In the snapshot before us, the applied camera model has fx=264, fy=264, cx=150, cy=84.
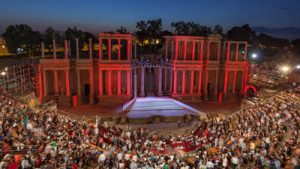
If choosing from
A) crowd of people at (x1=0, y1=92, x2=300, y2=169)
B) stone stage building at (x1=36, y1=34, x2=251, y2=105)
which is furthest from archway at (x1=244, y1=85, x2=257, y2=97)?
crowd of people at (x1=0, y1=92, x2=300, y2=169)

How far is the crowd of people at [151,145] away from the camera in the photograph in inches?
571

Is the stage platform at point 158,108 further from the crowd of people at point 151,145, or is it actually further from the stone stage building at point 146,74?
the crowd of people at point 151,145

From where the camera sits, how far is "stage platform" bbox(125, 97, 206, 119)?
104ft

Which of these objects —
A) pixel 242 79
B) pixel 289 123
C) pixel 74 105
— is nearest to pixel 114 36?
pixel 74 105

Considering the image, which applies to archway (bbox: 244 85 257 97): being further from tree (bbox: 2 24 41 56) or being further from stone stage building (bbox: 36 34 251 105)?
tree (bbox: 2 24 41 56)

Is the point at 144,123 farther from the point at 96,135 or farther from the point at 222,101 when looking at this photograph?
the point at 222,101

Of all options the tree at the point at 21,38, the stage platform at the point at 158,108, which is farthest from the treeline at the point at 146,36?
the stage platform at the point at 158,108

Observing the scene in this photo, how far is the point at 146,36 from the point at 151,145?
155ft

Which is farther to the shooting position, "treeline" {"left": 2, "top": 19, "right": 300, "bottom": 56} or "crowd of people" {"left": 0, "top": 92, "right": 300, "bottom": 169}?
"treeline" {"left": 2, "top": 19, "right": 300, "bottom": 56}

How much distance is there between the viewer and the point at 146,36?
210ft

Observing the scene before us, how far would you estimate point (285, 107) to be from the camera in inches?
914

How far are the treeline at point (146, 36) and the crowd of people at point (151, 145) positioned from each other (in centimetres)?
2617

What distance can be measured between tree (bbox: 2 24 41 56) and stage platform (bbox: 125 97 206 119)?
3133 centimetres

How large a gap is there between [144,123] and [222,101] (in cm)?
1560
